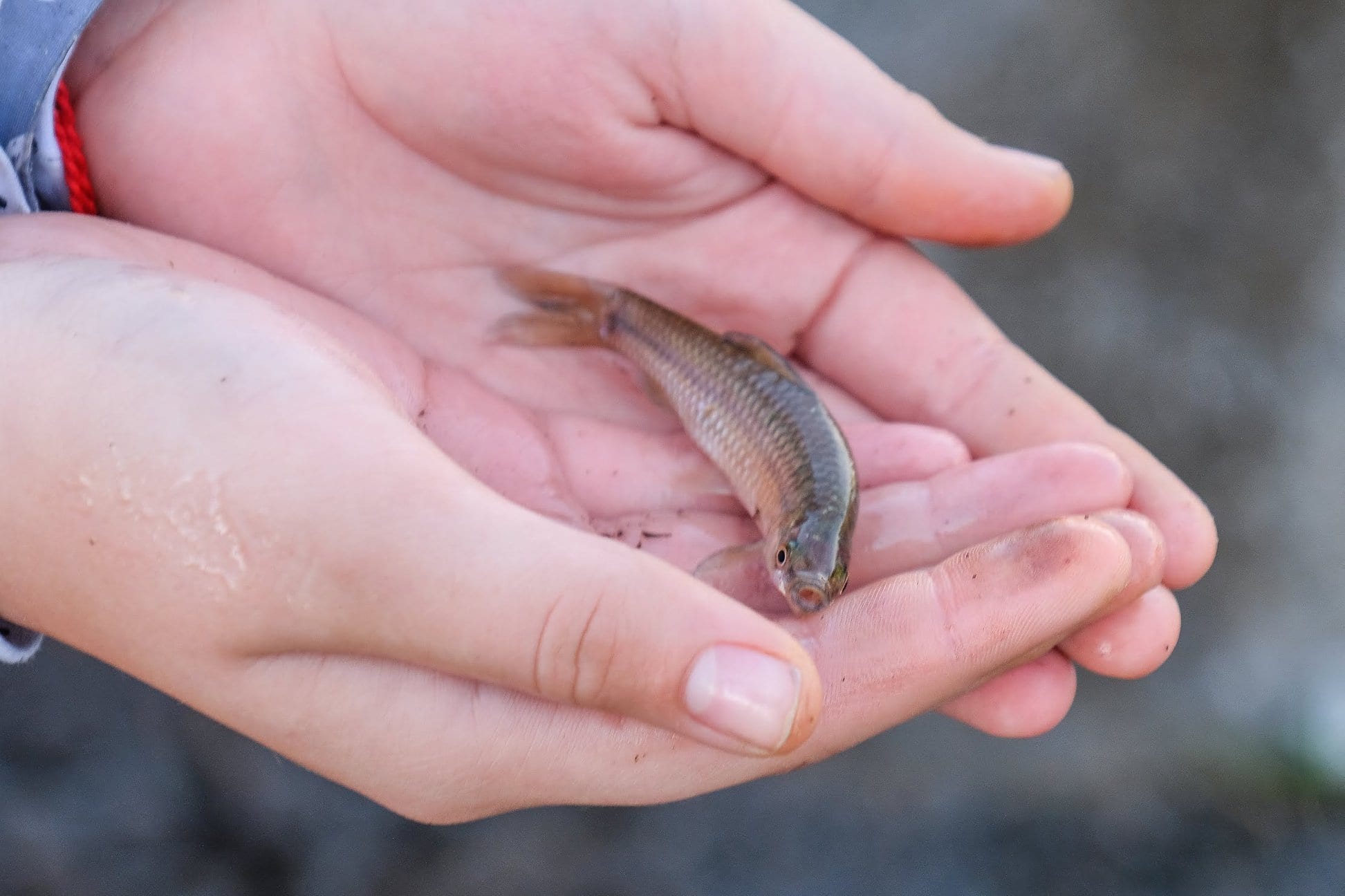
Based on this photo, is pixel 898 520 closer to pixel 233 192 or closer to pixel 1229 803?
pixel 1229 803

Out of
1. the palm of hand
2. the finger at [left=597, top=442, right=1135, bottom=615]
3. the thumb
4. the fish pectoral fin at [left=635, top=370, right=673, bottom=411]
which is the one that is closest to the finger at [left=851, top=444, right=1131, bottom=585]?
the finger at [left=597, top=442, right=1135, bottom=615]

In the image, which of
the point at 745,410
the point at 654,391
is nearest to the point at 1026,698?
the point at 745,410

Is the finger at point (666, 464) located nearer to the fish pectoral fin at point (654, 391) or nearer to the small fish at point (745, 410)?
the small fish at point (745, 410)

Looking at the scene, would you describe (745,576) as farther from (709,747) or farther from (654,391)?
(654,391)

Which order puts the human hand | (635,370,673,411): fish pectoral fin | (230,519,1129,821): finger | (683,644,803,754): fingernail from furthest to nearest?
1. (635,370,673,411): fish pectoral fin
2. (230,519,1129,821): finger
3. the human hand
4. (683,644,803,754): fingernail

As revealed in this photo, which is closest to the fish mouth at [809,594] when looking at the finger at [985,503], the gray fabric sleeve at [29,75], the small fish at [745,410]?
the small fish at [745,410]

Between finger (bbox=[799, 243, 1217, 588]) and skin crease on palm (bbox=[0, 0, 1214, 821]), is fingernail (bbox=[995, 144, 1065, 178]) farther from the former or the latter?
finger (bbox=[799, 243, 1217, 588])
